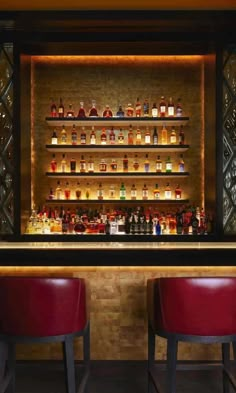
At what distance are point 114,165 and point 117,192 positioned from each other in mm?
338

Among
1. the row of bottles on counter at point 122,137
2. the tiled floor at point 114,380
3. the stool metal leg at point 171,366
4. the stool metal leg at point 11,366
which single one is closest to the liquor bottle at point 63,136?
the row of bottles on counter at point 122,137

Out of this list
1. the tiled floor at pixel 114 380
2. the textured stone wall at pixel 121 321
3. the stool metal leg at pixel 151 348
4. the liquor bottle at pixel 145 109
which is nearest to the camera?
the stool metal leg at pixel 151 348

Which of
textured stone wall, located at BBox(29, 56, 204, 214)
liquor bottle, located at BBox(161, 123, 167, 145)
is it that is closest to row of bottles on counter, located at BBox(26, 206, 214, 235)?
textured stone wall, located at BBox(29, 56, 204, 214)

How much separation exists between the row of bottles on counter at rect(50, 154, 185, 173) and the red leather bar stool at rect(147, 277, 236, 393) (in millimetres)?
3357

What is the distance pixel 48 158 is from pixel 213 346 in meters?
3.20

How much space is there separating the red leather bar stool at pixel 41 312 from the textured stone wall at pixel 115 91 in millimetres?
3362

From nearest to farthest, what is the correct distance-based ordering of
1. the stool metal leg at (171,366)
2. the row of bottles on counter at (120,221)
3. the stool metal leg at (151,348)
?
the stool metal leg at (171,366) → the stool metal leg at (151,348) → the row of bottles on counter at (120,221)

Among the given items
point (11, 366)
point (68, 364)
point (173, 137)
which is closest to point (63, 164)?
point (173, 137)

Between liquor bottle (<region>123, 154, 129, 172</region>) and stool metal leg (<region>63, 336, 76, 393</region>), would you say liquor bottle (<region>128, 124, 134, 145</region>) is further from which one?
stool metal leg (<region>63, 336, 76, 393</region>)

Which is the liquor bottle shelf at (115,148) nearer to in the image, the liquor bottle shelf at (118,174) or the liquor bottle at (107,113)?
the liquor bottle shelf at (118,174)

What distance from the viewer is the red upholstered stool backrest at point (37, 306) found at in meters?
2.56

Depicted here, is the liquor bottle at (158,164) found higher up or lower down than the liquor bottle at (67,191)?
higher up

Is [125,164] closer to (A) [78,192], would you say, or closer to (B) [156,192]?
Answer: (B) [156,192]

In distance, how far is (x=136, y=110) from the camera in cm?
582
